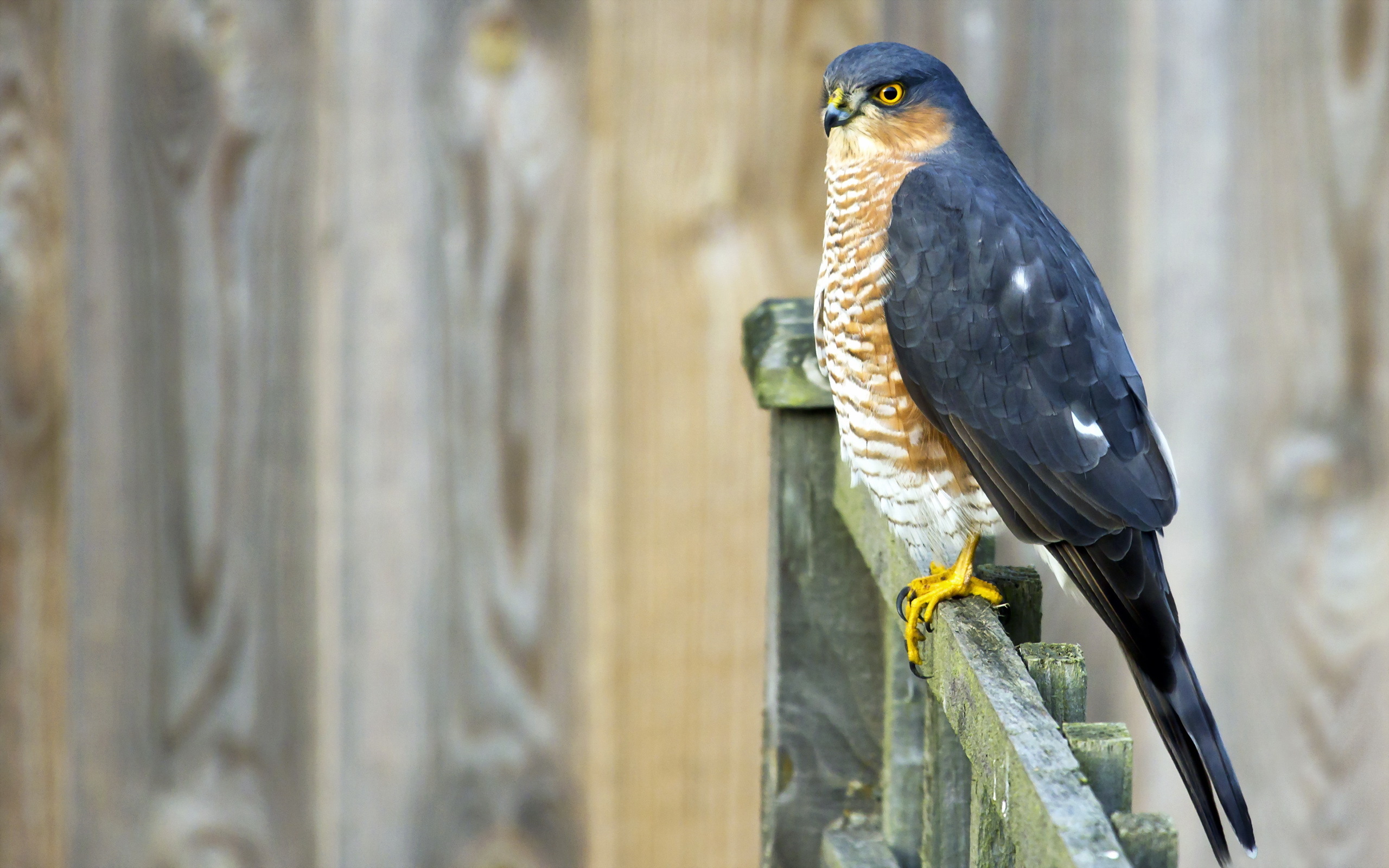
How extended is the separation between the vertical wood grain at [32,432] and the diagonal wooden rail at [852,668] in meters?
1.36

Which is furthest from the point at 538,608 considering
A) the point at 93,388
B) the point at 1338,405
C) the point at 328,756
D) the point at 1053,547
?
the point at 1338,405

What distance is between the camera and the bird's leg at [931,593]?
Answer: 6.48ft

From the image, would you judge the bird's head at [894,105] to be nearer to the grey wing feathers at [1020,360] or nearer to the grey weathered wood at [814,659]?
the grey wing feathers at [1020,360]

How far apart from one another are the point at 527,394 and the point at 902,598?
103 centimetres

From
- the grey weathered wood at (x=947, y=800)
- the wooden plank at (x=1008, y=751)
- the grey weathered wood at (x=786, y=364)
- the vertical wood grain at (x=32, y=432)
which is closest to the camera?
the wooden plank at (x=1008, y=751)

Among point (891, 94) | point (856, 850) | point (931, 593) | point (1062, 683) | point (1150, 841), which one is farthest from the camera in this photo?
point (891, 94)

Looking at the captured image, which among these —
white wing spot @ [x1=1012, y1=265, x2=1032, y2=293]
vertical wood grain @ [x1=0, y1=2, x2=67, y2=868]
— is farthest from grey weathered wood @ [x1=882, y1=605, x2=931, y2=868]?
vertical wood grain @ [x1=0, y1=2, x2=67, y2=868]

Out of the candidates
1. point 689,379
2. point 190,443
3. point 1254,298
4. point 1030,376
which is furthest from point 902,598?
point 190,443

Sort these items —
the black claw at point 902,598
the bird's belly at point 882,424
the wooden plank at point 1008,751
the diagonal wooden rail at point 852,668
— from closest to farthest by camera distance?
the wooden plank at point 1008,751
the diagonal wooden rail at point 852,668
the black claw at point 902,598
the bird's belly at point 882,424

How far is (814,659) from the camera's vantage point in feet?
7.68

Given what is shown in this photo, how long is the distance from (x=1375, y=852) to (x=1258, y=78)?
1515 mm

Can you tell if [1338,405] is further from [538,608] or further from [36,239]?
[36,239]

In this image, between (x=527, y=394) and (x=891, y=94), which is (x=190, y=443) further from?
(x=891, y=94)

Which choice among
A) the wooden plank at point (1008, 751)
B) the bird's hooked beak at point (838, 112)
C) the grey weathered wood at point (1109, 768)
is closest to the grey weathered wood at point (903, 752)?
the wooden plank at point (1008, 751)
